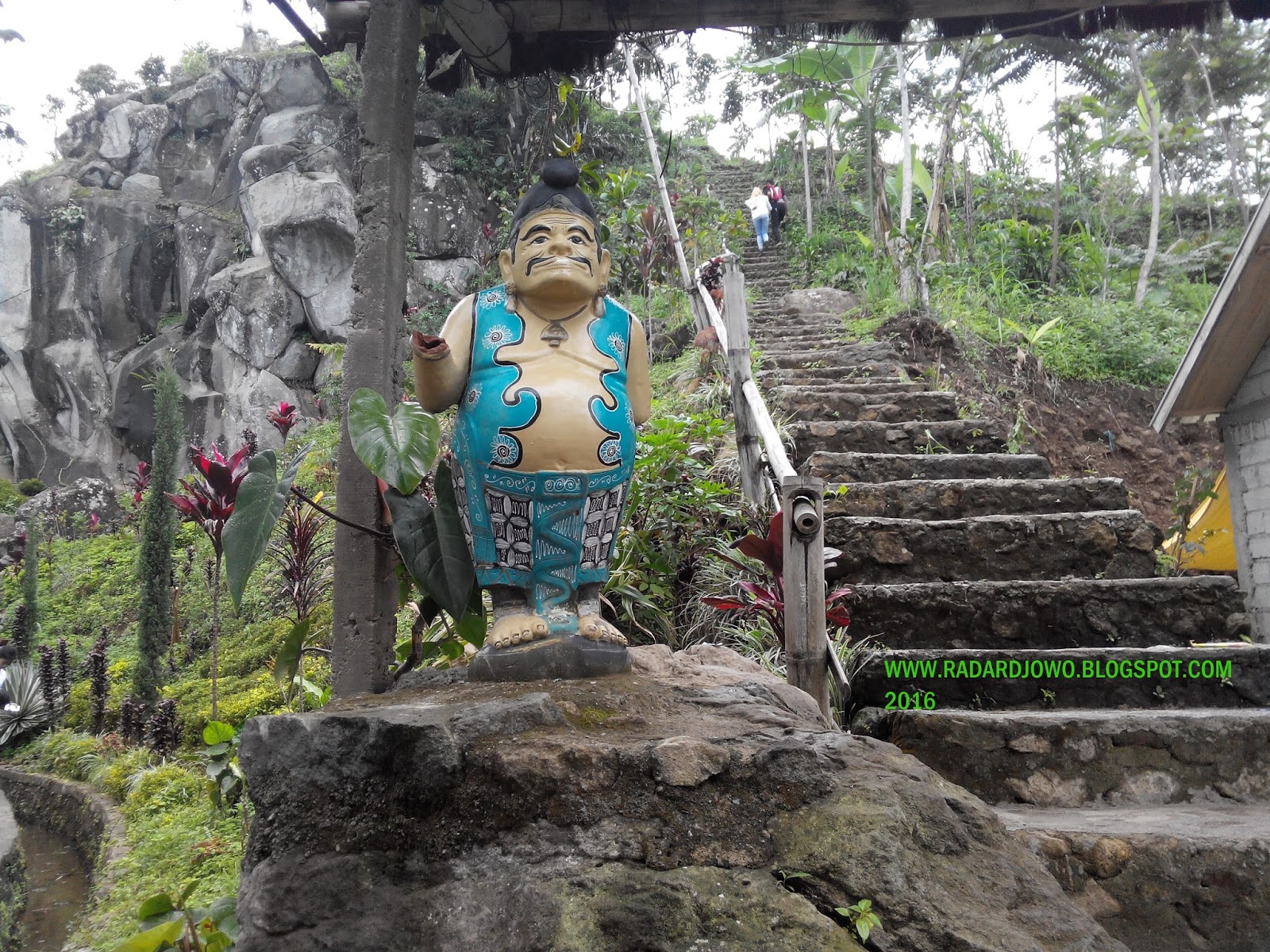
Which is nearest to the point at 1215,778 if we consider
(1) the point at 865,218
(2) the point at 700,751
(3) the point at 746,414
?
(2) the point at 700,751

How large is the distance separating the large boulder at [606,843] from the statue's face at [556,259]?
1164mm

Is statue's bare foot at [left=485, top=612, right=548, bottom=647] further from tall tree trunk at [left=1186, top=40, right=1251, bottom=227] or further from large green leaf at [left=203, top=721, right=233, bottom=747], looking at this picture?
tall tree trunk at [left=1186, top=40, right=1251, bottom=227]

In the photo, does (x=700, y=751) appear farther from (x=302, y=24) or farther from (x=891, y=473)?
(x=891, y=473)

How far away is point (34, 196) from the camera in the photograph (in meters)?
15.9

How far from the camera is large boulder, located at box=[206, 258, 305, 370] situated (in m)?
13.9

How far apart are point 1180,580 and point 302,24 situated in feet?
12.9

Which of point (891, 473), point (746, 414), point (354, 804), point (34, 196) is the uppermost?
point (34, 196)

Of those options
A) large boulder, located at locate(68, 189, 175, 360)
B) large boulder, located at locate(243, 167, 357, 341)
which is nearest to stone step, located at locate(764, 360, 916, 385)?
large boulder, located at locate(243, 167, 357, 341)

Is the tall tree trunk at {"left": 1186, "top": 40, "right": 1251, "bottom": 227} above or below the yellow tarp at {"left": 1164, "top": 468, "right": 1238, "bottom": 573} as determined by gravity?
above

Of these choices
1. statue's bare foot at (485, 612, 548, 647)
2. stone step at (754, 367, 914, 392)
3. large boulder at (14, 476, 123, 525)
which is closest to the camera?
statue's bare foot at (485, 612, 548, 647)

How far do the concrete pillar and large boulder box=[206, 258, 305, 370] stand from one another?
475 inches

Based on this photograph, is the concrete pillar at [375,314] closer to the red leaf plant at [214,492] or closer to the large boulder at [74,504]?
the red leaf plant at [214,492]

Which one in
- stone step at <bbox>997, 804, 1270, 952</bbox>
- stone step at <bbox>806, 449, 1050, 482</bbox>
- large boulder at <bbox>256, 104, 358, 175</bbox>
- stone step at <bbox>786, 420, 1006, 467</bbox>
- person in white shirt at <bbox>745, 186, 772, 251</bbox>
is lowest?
stone step at <bbox>997, 804, 1270, 952</bbox>

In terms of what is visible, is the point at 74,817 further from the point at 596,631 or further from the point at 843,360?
the point at 843,360
